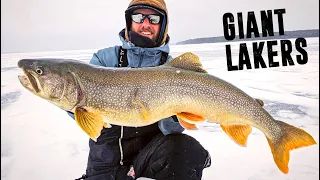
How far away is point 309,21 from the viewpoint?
46.1 ft

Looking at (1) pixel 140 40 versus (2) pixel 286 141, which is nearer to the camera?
(2) pixel 286 141

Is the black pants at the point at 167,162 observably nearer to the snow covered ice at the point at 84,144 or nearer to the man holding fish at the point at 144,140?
the man holding fish at the point at 144,140

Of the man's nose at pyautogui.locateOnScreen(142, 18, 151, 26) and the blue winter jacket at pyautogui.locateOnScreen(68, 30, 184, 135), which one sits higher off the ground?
the man's nose at pyautogui.locateOnScreen(142, 18, 151, 26)

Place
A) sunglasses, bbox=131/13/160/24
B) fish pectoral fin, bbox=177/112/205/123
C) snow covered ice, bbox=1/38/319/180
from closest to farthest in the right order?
fish pectoral fin, bbox=177/112/205/123, sunglasses, bbox=131/13/160/24, snow covered ice, bbox=1/38/319/180

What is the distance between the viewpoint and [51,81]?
171cm

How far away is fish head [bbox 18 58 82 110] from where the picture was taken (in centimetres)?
167

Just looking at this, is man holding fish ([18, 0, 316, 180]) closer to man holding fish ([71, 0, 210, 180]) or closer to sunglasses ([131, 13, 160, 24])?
man holding fish ([71, 0, 210, 180])

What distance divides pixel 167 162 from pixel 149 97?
0.70 metres

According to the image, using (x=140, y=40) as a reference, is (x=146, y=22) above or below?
above

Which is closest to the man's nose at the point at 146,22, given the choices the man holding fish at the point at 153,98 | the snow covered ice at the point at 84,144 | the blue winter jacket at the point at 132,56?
the blue winter jacket at the point at 132,56

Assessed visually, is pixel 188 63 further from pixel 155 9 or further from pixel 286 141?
pixel 155 9

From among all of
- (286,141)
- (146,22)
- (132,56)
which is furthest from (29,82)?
(286,141)

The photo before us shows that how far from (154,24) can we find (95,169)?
137 cm

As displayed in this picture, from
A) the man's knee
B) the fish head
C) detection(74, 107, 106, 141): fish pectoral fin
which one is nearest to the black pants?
the man's knee
